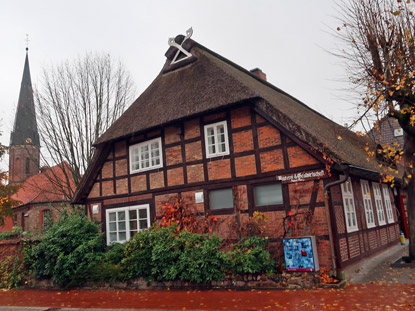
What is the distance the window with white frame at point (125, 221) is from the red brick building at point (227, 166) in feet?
0.12

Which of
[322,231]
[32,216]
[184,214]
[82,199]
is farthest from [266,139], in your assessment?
[32,216]

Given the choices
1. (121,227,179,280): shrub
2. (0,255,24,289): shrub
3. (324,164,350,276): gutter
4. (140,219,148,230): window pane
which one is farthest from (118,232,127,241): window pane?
(324,164,350,276): gutter

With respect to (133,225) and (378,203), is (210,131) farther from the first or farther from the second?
(378,203)

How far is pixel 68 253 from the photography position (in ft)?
35.1

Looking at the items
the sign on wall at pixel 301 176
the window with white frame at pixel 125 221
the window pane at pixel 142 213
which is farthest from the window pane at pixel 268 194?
the window pane at pixel 142 213

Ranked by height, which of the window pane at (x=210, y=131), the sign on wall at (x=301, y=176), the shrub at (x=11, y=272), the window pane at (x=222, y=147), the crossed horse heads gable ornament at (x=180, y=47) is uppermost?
the crossed horse heads gable ornament at (x=180, y=47)

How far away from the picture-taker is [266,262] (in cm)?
807

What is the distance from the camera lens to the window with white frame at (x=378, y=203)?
1199cm

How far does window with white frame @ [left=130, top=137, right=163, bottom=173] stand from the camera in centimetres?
1172

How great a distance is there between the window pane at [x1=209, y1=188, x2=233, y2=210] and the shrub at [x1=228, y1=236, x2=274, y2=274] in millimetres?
1585

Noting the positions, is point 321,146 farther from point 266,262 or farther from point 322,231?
point 266,262

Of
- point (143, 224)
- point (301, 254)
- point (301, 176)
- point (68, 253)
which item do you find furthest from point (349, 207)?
point (68, 253)

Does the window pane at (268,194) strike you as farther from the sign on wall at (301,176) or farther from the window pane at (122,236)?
the window pane at (122,236)

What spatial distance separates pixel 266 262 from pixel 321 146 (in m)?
3.11
